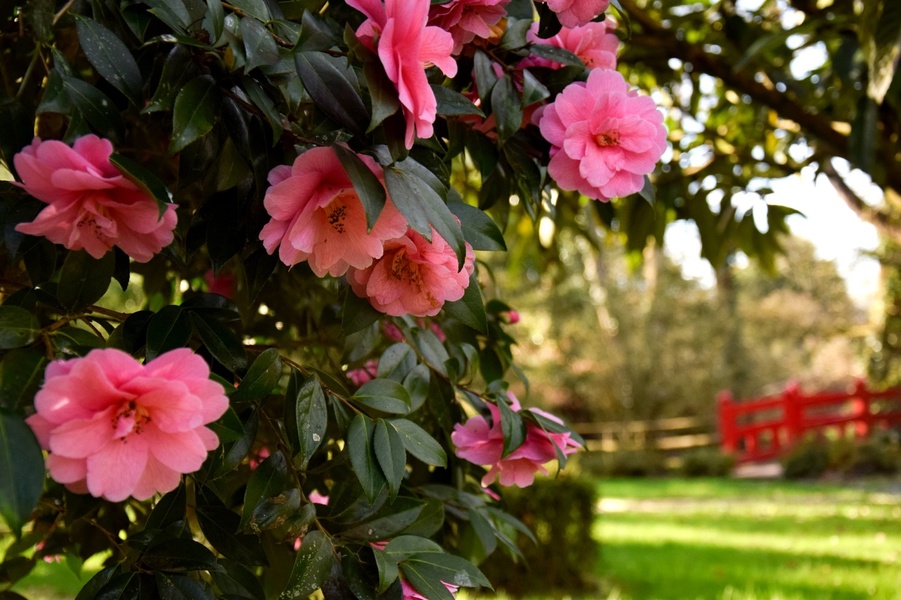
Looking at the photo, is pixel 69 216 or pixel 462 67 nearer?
pixel 69 216

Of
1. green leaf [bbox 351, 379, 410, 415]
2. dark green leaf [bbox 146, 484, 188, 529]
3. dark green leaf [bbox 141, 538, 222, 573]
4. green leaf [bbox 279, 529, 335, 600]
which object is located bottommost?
green leaf [bbox 279, 529, 335, 600]

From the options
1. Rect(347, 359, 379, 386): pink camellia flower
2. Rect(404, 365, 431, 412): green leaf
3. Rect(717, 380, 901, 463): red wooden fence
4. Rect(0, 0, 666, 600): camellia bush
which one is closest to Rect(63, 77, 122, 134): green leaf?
Rect(0, 0, 666, 600): camellia bush

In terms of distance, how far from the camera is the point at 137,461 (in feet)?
1.81

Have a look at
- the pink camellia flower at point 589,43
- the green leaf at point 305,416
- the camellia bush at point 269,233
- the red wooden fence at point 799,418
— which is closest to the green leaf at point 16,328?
the camellia bush at point 269,233

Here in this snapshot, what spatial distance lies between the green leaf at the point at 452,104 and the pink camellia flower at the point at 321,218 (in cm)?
10

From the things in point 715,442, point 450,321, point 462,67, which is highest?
point 462,67

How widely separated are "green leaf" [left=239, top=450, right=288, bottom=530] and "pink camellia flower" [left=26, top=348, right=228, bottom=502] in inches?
7.6

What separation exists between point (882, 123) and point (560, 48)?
1.76 m

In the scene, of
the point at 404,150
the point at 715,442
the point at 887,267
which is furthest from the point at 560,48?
the point at 715,442

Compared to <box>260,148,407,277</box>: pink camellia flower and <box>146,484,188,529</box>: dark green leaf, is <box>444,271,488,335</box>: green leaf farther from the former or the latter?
<box>146,484,188,529</box>: dark green leaf

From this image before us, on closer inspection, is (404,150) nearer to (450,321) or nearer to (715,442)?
(450,321)

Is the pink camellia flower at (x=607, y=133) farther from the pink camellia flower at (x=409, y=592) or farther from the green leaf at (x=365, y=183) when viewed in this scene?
the pink camellia flower at (x=409, y=592)

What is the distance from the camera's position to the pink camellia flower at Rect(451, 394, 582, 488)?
0.95 metres

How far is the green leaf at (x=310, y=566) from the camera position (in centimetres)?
73
